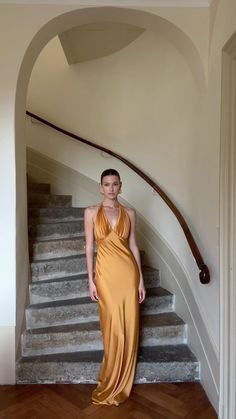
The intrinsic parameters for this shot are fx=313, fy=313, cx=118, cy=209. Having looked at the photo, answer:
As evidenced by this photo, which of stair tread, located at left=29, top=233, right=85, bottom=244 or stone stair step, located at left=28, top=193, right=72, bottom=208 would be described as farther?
stone stair step, located at left=28, top=193, right=72, bottom=208

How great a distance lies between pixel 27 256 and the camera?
247 cm

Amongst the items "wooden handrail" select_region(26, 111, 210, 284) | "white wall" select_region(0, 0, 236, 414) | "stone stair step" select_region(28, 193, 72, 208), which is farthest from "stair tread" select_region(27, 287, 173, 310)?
"stone stair step" select_region(28, 193, 72, 208)

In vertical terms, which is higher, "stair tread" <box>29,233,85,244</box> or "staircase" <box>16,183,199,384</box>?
"stair tread" <box>29,233,85,244</box>

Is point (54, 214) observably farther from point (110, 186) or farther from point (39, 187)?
point (110, 186)

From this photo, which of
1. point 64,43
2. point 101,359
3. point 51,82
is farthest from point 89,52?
point 101,359

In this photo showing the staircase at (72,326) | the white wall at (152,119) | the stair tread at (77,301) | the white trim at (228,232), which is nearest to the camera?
the white trim at (228,232)

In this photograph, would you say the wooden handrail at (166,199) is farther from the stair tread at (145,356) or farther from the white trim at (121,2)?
the white trim at (121,2)

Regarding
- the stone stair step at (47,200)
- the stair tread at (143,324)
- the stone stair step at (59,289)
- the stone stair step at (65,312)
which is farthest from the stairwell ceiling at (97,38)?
the stair tread at (143,324)

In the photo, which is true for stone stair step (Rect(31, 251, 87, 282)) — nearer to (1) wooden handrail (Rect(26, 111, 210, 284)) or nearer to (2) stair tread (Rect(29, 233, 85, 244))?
(2) stair tread (Rect(29, 233, 85, 244))

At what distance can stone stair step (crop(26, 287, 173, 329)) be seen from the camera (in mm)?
2383

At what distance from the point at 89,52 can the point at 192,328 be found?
3054 millimetres

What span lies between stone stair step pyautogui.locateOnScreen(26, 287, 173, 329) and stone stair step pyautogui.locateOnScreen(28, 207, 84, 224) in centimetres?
92

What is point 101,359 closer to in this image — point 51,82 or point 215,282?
point 215,282

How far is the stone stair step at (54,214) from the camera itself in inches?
124
